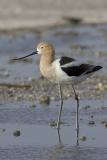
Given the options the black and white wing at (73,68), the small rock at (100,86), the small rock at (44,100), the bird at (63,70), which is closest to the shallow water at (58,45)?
the small rock at (100,86)

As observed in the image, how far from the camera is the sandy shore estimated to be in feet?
82.4

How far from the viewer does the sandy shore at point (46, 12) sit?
82.4ft

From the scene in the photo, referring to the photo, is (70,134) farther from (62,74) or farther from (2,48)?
(2,48)

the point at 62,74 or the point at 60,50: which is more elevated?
the point at 62,74

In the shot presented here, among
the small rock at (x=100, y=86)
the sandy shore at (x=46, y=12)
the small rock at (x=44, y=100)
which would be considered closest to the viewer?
the small rock at (x=44, y=100)

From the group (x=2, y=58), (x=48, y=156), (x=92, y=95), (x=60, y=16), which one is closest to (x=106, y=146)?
(x=48, y=156)

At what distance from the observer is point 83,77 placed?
10.8 metres

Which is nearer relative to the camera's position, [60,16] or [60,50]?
[60,50]

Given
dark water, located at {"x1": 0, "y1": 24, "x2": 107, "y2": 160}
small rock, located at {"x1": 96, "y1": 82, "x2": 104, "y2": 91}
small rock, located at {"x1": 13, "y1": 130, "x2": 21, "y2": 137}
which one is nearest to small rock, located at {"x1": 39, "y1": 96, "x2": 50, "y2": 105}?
dark water, located at {"x1": 0, "y1": 24, "x2": 107, "y2": 160}

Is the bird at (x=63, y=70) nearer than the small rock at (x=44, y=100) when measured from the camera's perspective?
Yes

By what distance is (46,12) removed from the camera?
27.8 metres

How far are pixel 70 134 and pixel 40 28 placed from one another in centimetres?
1411

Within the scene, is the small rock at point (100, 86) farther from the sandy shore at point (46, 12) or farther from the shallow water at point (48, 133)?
the sandy shore at point (46, 12)

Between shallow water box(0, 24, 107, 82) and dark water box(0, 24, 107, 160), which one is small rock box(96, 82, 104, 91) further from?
shallow water box(0, 24, 107, 82)
